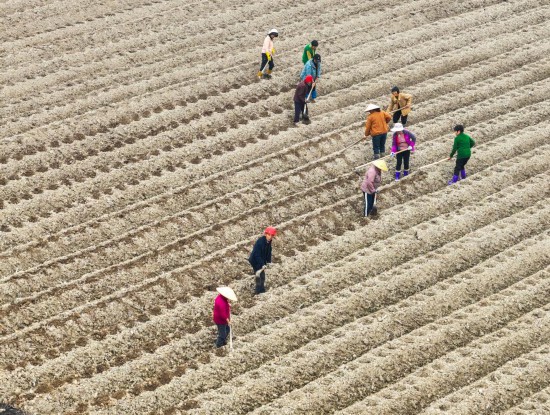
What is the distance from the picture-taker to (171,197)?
816 inches

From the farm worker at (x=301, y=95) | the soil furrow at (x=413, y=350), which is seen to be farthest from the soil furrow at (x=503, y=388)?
the farm worker at (x=301, y=95)

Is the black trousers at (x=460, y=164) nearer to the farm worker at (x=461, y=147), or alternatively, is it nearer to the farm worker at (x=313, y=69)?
the farm worker at (x=461, y=147)

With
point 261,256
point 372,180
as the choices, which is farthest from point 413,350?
point 372,180

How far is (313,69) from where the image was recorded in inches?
930

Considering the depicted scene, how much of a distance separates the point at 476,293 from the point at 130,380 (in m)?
6.72

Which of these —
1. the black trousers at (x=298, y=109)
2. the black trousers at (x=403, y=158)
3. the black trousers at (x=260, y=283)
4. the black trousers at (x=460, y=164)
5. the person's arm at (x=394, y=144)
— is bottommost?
the black trousers at (x=260, y=283)

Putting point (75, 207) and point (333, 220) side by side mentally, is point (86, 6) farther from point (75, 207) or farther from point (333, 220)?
point (333, 220)

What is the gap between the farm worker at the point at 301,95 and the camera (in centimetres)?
2273

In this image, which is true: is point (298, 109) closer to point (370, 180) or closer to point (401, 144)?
point (401, 144)

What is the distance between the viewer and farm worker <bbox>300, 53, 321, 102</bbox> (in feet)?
76.7

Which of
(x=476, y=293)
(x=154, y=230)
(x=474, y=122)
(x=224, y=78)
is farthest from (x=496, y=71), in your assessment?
(x=154, y=230)

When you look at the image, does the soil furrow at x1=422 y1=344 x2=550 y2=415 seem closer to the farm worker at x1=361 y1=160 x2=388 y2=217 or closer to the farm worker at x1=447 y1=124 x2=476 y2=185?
the farm worker at x1=361 y1=160 x2=388 y2=217

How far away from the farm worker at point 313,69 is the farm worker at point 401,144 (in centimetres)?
336

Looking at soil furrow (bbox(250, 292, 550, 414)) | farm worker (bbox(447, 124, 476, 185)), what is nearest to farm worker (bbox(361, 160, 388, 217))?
farm worker (bbox(447, 124, 476, 185))
